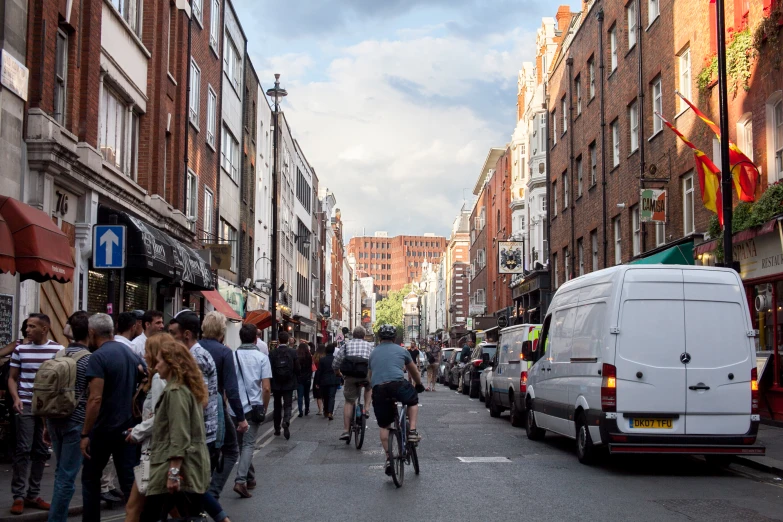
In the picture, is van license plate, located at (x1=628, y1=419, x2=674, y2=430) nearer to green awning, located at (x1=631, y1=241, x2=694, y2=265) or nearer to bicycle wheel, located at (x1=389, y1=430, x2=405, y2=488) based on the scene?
bicycle wheel, located at (x1=389, y1=430, x2=405, y2=488)

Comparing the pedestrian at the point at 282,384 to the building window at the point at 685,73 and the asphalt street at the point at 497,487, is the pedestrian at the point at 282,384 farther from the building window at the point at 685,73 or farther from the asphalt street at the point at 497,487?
the building window at the point at 685,73

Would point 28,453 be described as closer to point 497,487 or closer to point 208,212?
point 497,487

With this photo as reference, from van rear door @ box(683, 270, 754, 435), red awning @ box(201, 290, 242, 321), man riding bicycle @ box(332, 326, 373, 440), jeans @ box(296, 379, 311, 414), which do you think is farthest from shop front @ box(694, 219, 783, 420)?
red awning @ box(201, 290, 242, 321)

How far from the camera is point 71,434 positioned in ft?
25.7

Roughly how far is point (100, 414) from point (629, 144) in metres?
23.5

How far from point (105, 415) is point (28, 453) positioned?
82.3 inches

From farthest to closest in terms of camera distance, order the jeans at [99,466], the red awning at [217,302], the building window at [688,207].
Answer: the red awning at [217,302], the building window at [688,207], the jeans at [99,466]

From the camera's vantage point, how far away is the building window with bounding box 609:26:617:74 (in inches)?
1193

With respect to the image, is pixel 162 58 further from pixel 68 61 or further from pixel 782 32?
pixel 782 32

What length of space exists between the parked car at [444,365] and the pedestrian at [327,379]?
19.3 meters

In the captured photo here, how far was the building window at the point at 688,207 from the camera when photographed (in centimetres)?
2280

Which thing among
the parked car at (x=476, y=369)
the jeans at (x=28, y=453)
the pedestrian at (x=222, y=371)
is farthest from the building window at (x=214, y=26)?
the pedestrian at (x=222, y=371)

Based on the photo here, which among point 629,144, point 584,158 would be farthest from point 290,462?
point 584,158

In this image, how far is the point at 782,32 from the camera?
1706cm
